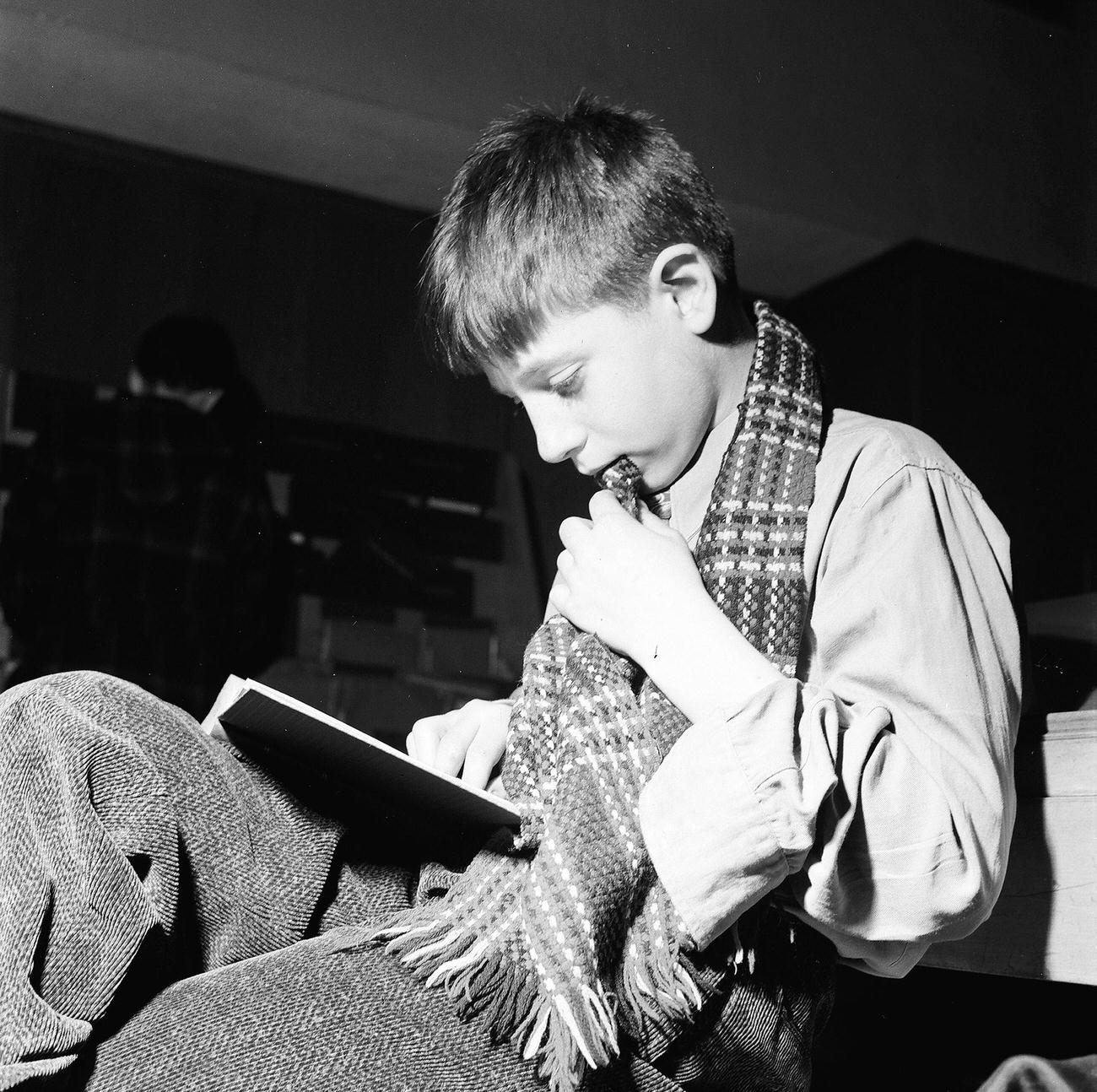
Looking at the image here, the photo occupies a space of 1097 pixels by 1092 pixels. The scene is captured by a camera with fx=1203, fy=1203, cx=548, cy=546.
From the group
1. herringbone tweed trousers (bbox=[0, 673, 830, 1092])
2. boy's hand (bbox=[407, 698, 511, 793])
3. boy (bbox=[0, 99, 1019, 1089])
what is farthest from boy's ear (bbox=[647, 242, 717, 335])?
herringbone tweed trousers (bbox=[0, 673, 830, 1092])

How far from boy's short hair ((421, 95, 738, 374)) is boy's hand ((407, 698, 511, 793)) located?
0.31m

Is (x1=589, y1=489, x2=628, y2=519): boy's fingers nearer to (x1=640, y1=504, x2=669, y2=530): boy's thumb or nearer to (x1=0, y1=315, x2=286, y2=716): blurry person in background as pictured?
(x1=640, y1=504, x2=669, y2=530): boy's thumb

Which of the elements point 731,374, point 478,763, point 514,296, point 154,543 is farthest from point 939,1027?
point 154,543

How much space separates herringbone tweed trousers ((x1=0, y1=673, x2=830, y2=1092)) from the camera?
2.19 ft

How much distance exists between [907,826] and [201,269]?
250 cm

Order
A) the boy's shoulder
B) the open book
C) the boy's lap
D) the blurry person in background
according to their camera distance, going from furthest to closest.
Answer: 1. the blurry person in background
2. the boy's shoulder
3. the open book
4. the boy's lap

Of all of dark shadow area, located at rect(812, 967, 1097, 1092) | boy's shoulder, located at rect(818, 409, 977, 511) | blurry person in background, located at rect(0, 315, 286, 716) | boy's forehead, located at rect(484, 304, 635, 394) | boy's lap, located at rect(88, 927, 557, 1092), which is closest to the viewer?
boy's lap, located at rect(88, 927, 557, 1092)

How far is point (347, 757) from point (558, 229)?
1.61 feet

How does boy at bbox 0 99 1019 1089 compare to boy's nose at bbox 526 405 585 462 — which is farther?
boy's nose at bbox 526 405 585 462

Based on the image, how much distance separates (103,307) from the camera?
8.98 feet

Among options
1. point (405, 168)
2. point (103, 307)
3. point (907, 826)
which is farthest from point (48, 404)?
point (907, 826)

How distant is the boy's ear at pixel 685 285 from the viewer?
100cm

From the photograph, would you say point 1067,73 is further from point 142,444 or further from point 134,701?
point 134,701

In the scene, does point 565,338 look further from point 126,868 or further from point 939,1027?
point 939,1027
